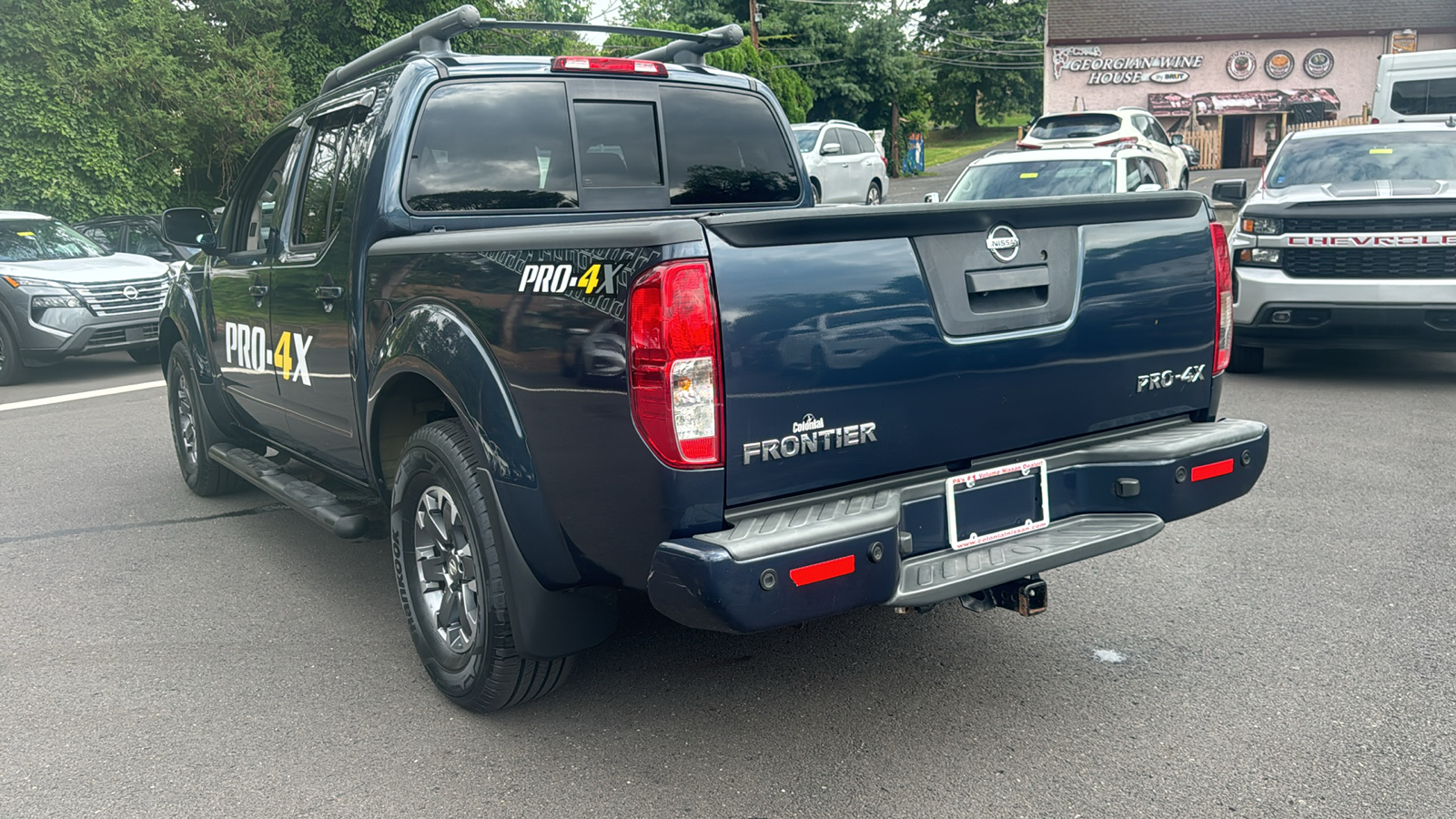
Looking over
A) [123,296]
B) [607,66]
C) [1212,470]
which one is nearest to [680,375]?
[1212,470]

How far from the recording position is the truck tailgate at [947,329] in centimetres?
286

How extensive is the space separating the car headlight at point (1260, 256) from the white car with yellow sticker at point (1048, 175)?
2678 millimetres

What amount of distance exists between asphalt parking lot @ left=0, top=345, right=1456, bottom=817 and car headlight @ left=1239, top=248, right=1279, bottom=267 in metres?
3.14

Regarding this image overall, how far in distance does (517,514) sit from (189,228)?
340cm

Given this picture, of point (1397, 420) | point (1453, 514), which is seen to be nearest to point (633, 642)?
point (1453, 514)

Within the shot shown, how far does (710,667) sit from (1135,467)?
4.98ft

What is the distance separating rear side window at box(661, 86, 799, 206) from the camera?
4812 mm

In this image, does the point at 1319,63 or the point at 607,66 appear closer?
the point at 607,66

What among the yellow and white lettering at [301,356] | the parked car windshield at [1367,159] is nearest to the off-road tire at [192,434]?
the yellow and white lettering at [301,356]

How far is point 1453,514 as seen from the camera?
5375 millimetres

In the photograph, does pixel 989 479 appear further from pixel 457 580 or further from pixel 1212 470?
pixel 457 580

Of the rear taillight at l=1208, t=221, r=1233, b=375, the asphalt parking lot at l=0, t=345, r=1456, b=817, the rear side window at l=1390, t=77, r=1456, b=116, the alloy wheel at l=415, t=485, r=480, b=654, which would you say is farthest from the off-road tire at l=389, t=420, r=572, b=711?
the rear side window at l=1390, t=77, r=1456, b=116

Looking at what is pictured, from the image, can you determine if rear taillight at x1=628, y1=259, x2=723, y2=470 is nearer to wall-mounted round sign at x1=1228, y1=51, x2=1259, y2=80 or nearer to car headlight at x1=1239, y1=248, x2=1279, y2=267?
car headlight at x1=1239, y1=248, x2=1279, y2=267

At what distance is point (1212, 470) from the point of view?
141 inches
